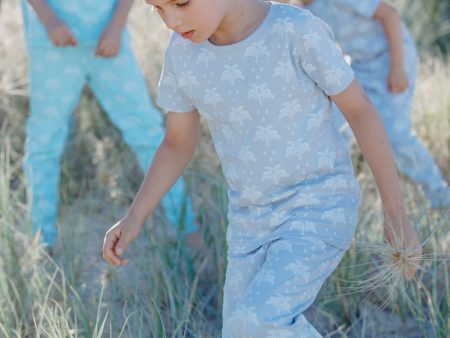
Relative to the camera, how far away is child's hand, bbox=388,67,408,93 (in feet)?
10.9

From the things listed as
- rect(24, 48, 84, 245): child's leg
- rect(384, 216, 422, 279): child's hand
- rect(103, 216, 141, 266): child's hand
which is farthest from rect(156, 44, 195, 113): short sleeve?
rect(24, 48, 84, 245): child's leg

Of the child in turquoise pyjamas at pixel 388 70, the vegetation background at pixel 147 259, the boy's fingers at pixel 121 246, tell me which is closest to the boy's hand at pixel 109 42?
the vegetation background at pixel 147 259

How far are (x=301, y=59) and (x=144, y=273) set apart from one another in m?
0.95

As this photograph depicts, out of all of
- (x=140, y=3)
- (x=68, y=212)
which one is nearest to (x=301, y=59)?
(x=68, y=212)

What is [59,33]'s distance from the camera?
3.08 meters

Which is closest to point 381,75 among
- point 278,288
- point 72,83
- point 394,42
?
point 394,42

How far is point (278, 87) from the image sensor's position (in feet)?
6.71

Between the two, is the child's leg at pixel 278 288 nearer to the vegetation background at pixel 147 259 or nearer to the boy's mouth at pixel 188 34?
the vegetation background at pixel 147 259

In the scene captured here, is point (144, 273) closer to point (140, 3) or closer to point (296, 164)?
point (296, 164)

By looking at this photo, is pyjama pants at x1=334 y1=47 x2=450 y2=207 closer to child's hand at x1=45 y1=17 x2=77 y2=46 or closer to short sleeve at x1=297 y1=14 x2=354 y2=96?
child's hand at x1=45 y1=17 x2=77 y2=46

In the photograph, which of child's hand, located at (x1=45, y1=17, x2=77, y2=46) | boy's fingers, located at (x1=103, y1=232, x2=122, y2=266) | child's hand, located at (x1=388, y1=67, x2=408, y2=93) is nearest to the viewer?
boy's fingers, located at (x1=103, y1=232, x2=122, y2=266)

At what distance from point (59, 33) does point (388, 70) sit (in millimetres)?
1157

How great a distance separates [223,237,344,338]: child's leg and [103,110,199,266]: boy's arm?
28 centimetres

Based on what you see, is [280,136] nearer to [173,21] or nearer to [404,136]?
[173,21]
